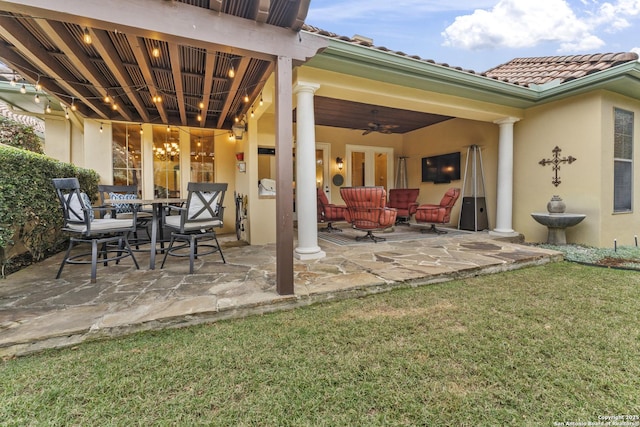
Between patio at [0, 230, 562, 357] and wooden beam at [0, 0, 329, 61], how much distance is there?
2.01 m

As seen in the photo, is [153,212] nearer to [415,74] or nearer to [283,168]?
[283,168]

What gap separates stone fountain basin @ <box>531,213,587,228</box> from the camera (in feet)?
14.5

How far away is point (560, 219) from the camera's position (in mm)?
4477

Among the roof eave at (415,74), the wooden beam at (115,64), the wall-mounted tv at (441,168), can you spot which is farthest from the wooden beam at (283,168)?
the wall-mounted tv at (441,168)


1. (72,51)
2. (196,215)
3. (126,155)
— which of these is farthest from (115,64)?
(126,155)

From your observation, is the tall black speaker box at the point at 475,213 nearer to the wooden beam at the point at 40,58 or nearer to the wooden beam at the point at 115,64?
the wooden beam at the point at 115,64

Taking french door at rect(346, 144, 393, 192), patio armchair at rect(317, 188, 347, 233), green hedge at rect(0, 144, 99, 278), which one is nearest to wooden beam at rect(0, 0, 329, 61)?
green hedge at rect(0, 144, 99, 278)

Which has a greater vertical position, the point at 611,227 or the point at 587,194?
the point at 587,194

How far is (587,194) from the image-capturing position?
4.54 meters

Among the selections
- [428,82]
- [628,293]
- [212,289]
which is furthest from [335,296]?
[428,82]

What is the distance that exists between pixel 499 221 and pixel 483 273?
9.30 ft

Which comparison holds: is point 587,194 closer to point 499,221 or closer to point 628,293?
point 499,221

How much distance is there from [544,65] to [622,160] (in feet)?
7.86

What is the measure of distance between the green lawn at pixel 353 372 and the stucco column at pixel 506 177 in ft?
10.9
